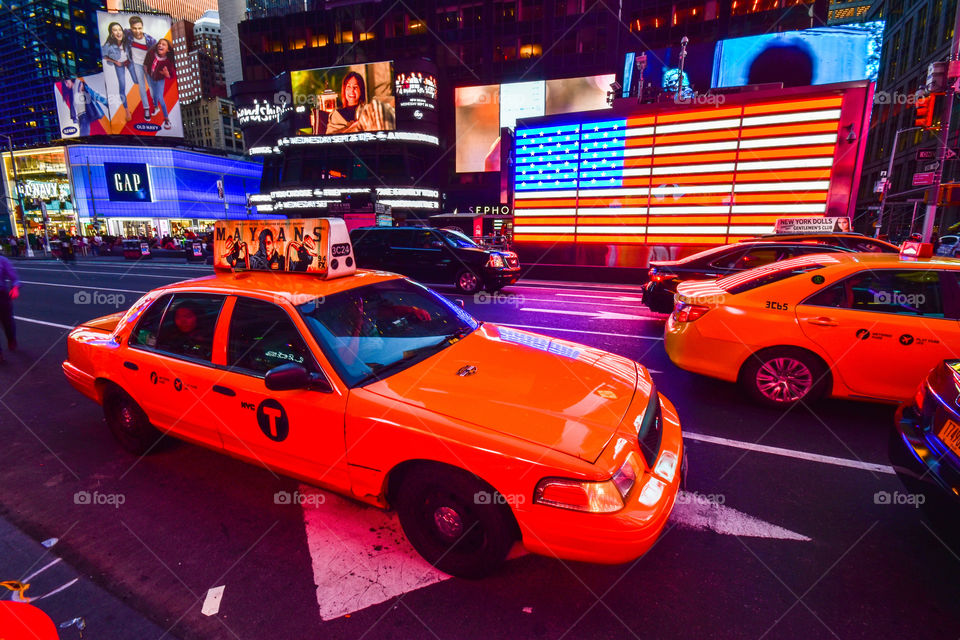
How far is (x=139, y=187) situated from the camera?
66.1 metres

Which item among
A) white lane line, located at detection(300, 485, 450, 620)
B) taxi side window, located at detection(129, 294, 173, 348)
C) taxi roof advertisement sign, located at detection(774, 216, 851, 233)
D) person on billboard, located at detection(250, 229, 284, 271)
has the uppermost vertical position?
taxi roof advertisement sign, located at detection(774, 216, 851, 233)

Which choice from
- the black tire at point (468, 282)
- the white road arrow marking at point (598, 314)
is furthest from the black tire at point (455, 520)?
the black tire at point (468, 282)

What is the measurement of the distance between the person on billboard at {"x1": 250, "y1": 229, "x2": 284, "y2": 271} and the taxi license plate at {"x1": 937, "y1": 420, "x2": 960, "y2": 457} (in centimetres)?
446

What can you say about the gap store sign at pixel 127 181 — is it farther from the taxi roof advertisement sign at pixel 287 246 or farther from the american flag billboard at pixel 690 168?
the taxi roof advertisement sign at pixel 287 246

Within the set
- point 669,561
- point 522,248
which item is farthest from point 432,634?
point 522,248

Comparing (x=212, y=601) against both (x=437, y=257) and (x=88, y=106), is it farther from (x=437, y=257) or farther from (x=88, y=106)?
(x=88, y=106)

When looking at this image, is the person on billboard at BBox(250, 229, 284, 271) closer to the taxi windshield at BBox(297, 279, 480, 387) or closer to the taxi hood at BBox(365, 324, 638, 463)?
the taxi windshield at BBox(297, 279, 480, 387)

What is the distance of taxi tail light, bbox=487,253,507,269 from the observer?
12.1 m

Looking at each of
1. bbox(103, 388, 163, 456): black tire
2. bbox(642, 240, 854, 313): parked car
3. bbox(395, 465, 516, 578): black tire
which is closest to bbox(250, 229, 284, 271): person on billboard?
bbox(103, 388, 163, 456): black tire

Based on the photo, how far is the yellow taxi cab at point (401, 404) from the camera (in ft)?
6.89

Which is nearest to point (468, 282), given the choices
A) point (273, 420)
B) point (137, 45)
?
point (273, 420)

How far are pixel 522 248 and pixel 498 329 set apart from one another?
507 inches

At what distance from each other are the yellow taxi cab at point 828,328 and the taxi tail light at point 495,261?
7616 mm

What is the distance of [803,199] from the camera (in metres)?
12.5
